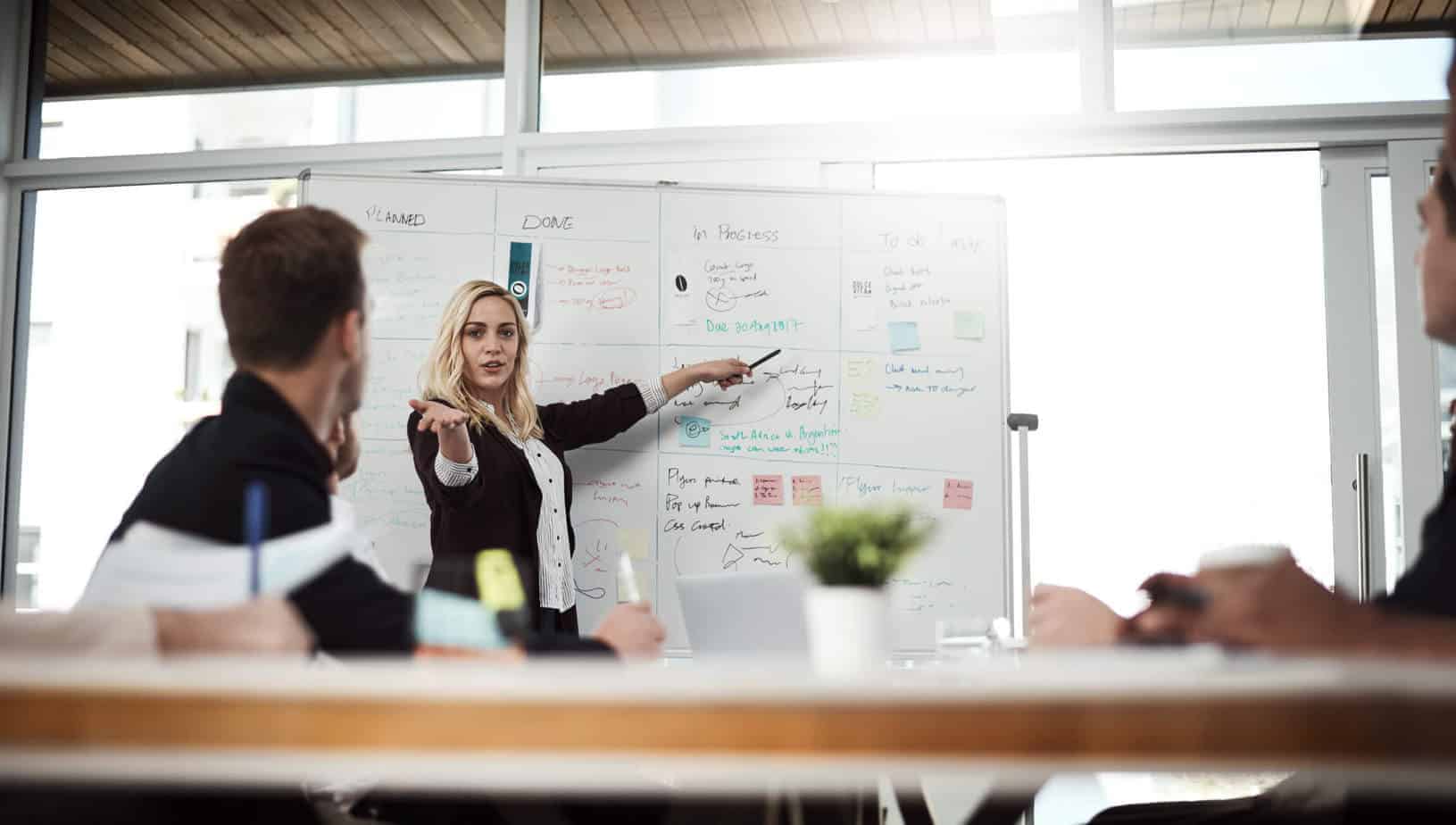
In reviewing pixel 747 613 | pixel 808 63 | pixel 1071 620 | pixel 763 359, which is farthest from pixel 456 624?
pixel 808 63

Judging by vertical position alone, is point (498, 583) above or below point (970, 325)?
below

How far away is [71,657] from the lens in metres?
1.00

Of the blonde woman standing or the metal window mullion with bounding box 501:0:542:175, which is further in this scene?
the metal window mullion with bounding box 501:0:542:175

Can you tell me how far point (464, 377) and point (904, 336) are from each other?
4.03 ft

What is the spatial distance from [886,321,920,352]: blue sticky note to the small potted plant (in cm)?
231

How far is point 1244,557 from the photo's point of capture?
1123 millimetres

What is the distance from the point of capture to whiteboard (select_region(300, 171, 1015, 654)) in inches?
137

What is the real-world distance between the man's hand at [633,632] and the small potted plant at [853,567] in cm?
18

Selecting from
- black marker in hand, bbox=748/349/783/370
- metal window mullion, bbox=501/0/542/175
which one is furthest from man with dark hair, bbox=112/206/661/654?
metal window mullion, bbox=501/0/542/175

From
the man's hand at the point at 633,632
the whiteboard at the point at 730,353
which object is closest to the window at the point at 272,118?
the whiteboard at the point at 730,353

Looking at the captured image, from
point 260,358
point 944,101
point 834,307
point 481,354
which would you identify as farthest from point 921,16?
point 260,358

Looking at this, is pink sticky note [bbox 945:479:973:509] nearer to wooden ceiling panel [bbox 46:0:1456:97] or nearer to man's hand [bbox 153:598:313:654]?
wooden ceiling panel [bbox 46:0:1456:97]

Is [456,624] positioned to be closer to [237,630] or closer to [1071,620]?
[237,630]

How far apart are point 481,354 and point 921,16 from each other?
189cm
